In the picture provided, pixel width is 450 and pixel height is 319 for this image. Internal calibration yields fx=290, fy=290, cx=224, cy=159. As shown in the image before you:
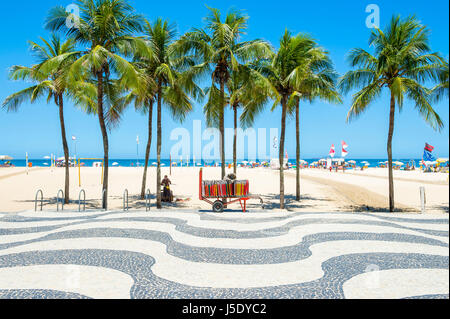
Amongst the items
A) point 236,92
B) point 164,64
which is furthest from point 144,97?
point 236,92

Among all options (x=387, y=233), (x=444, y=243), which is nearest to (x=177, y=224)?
(x=387, y=233)

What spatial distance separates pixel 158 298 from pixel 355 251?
4.13 m

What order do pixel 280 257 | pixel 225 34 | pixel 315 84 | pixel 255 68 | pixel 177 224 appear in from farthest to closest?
pixel 315 84 → pixel 255 68 → pixel 225 34 → pixel 177 224 → pixel 280 257

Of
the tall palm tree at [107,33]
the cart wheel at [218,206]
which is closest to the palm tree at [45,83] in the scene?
the tall palm tree at [107,33]

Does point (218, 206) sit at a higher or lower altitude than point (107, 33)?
lower

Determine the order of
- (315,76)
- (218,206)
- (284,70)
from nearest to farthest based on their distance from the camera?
1. (218,206)
2. (284,70)
3. (315,76)

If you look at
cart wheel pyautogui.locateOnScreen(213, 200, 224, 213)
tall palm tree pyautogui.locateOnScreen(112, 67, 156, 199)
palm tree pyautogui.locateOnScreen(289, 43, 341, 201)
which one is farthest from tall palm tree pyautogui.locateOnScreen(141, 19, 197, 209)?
palm tree pyautogui.locateOnScreen(289, 43, 341, 201)

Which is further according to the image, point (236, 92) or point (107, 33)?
point (236, 92)

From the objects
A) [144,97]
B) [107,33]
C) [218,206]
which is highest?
[107,33]

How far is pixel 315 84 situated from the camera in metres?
14.4

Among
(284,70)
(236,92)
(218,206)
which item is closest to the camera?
(218,206)

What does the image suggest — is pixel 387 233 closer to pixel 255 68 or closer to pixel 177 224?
pixel 177 224

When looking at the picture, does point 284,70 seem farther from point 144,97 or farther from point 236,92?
point 144,97
